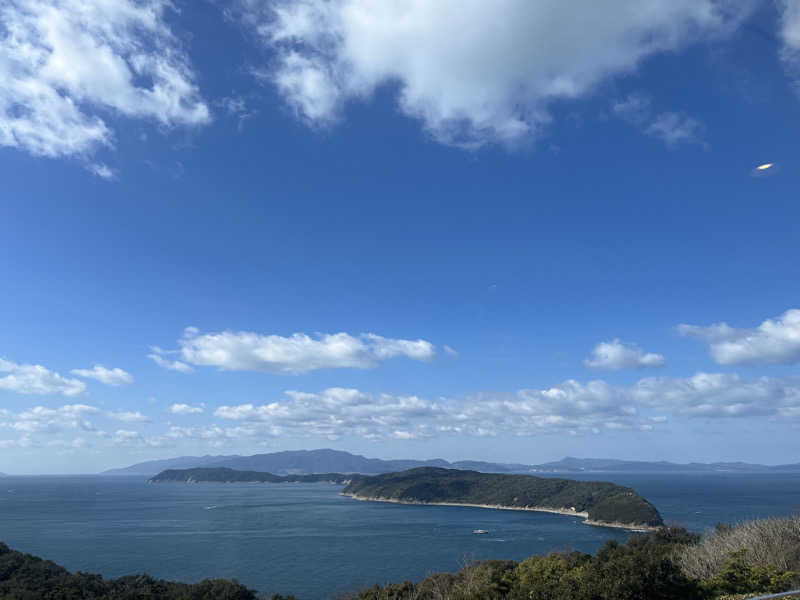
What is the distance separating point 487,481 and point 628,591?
163478 mm

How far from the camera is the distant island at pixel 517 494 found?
333ft

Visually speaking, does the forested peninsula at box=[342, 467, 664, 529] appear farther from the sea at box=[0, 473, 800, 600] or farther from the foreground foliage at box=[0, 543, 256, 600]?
the foreground foliage at box=[0, 543, 256, 600]

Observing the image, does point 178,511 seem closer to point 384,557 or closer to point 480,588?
point 384,557

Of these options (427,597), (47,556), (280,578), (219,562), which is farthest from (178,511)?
(427,597)

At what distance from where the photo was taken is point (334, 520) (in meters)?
105

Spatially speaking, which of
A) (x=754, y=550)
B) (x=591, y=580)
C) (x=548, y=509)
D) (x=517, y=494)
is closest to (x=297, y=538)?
(x=754, y=550)

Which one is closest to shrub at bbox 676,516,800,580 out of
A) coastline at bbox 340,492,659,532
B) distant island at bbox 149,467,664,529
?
coastline at bbox 340,492,659,532

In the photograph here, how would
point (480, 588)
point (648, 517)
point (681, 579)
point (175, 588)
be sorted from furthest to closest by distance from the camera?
point (648, 517) < point (175, 588) < point (480, 588) < point (681, 579)

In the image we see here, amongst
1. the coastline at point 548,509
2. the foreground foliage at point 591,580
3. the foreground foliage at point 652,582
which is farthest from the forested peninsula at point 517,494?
the foreground foliage at point 652,582

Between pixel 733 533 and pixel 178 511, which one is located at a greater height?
pixel 733 533

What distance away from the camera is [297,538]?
3105 inches

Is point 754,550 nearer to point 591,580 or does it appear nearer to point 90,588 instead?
point 591,580

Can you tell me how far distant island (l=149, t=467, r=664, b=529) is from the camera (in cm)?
10162

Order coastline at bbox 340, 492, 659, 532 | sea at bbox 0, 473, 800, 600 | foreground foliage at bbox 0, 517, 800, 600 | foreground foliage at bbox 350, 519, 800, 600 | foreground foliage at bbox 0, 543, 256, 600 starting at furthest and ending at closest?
coastline at bbox 340, 492, 659, 532 < sea at bbox 0, 473, 800, 600 < foreground foliage at bbox 0, 543, 256, 600 < foreground foliage at bbox 0, 517, 800, 600 < foreground foliage at bbox 350, 519, 800, 600
